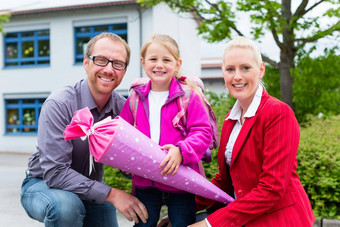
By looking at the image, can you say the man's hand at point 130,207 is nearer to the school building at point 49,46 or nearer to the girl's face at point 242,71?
the girl's face at point 242,71

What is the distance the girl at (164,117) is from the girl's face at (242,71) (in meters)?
0.27

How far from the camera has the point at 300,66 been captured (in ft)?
25.8

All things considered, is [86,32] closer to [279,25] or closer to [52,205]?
[279,25]

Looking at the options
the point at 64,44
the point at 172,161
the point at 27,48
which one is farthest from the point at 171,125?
the point at 27,48

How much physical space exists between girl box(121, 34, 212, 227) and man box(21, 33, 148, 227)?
0.14 metres

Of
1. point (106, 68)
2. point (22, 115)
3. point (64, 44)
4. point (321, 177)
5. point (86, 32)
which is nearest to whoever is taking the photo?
point (106, 68)

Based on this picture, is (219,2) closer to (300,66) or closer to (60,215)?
(300,66)

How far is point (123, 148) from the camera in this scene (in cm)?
198

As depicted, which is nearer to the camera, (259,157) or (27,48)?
(259,157)

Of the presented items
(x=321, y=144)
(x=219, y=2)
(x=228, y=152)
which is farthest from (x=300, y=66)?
(x=228, y=152)

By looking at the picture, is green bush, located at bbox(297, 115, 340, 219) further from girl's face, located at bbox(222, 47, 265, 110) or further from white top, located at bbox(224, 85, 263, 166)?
girl's face, located at bbox(222, 47, 265, 110)

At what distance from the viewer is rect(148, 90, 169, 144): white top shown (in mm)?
2365

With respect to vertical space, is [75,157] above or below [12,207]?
above

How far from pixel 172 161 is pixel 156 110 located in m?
0.46
